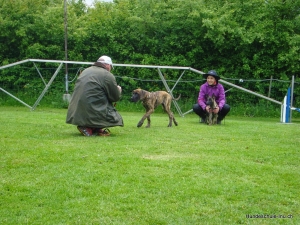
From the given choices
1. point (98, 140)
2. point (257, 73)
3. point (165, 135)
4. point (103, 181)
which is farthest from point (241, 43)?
point (103, 181)

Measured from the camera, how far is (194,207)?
4.36m

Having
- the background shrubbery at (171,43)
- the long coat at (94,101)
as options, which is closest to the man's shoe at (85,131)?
the long coat at (94,101)

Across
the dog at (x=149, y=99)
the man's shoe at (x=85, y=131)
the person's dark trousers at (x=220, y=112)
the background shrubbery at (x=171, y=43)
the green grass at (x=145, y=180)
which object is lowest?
the green grass at (x=145, y=180)

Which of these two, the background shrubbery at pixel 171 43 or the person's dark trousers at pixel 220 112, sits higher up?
the background shrubbery at pixel 171 43

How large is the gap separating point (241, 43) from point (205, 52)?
178cm

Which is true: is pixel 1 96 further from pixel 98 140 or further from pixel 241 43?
pixel 98 140

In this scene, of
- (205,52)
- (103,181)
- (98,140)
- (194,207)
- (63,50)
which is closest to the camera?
(194,207)

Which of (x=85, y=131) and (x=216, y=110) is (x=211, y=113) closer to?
(x=216, y=110)

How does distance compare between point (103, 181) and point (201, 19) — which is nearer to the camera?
point (103, 181)

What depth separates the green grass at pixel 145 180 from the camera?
4.18 meters

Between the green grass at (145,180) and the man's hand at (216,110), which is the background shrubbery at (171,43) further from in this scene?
the green grass at (145,180)

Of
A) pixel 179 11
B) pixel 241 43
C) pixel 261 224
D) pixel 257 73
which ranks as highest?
pixel 179 11

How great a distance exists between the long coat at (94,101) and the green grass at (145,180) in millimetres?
491

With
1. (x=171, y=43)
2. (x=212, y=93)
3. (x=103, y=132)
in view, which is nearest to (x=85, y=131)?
(x=103, y=132)
